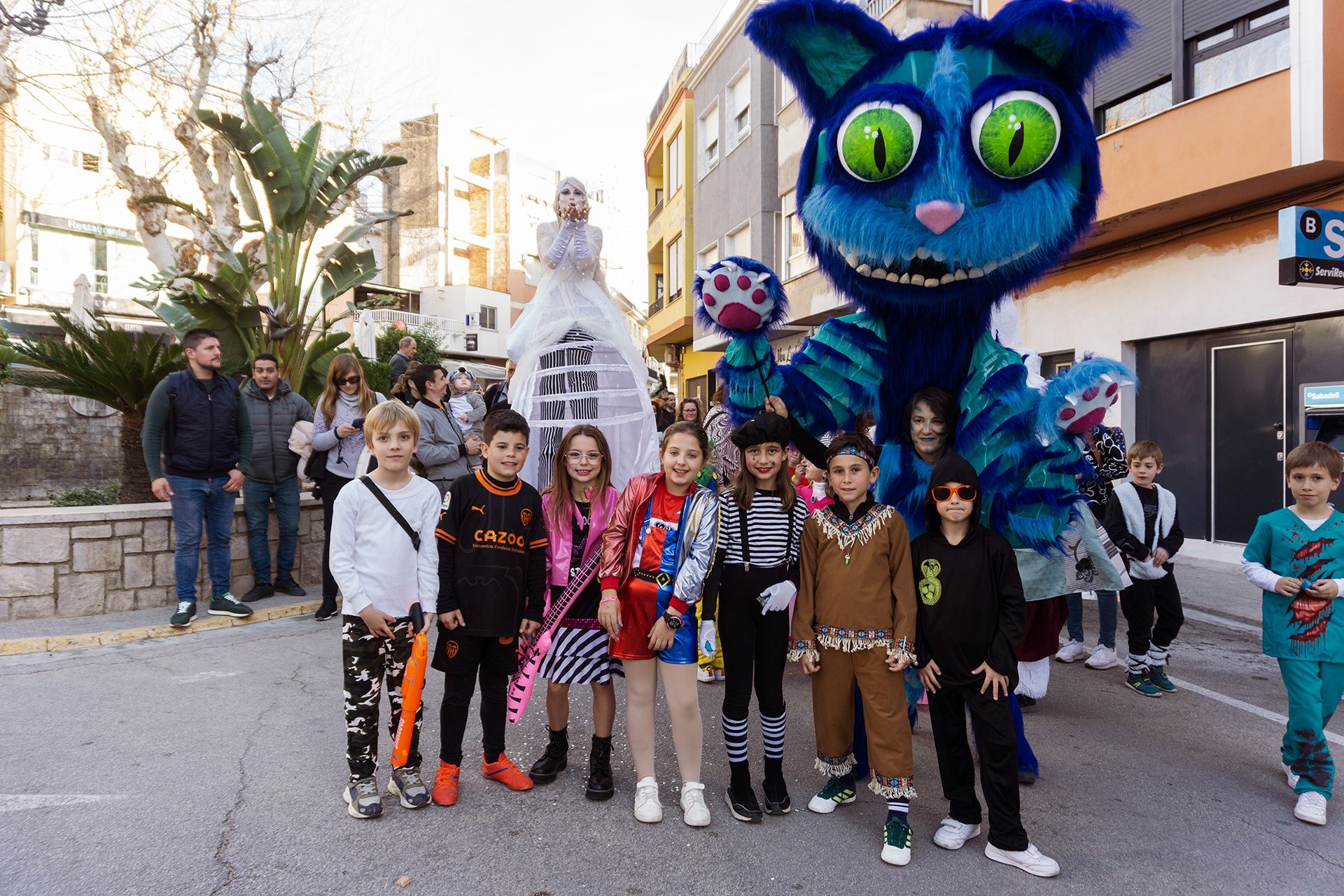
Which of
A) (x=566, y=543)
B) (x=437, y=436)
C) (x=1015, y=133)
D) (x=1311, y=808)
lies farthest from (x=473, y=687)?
(x=1311, y=808)

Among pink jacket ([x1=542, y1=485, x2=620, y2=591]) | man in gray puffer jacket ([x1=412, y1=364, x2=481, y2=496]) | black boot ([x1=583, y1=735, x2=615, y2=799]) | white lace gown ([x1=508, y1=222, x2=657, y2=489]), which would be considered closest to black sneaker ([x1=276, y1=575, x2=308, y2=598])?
man in gray puffer jacket ([x1=412, y1=364, x2=481, y2=496])

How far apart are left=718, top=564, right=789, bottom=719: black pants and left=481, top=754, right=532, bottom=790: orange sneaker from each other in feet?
2.78

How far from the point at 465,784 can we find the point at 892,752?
5.37 ft

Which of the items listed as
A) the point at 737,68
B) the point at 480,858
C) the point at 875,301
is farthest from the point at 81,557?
the point at 737,68

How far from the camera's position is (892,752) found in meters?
2.85

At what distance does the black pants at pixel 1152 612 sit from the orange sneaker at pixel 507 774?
3505 millimetres

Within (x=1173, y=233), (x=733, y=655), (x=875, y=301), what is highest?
(x=1173, y=233)

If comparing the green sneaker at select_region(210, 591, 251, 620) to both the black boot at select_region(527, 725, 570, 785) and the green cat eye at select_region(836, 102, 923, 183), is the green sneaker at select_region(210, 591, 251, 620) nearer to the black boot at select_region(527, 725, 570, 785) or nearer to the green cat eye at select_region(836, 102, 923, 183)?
the black boot at select_region(527, 725, 570, 785)

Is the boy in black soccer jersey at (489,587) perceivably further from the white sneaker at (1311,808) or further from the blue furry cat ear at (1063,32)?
the white sneaker at (1311,808)

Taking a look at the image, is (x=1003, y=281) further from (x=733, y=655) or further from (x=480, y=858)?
(x=480, y=858)

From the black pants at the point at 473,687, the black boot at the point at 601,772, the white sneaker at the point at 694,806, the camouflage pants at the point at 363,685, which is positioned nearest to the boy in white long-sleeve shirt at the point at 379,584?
the camouflage pants at the point at 363,685

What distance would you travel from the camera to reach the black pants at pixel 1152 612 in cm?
464

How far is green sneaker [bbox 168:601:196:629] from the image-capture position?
523cm

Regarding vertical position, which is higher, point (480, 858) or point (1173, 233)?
point (1173, 233)
